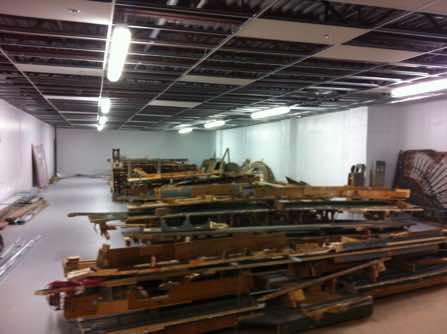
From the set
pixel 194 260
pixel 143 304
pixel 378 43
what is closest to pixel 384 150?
pixel 378 43

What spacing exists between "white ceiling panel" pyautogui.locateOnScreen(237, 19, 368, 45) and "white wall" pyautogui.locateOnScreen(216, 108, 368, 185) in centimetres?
586

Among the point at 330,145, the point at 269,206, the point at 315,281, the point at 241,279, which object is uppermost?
the point at 330,145

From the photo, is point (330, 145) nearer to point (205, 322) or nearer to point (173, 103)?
point (173, 103)

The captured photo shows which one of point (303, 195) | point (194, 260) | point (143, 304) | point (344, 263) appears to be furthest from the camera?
point (303, 195)

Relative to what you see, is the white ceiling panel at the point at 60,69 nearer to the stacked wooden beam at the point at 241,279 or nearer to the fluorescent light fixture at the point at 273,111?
the stacked wooden beam at the point at 241,279

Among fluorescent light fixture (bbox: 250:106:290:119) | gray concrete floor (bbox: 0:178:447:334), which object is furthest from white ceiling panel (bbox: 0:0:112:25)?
fluorescent light fixture (bbox: 250:106:290:119)

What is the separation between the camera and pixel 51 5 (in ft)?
10.00

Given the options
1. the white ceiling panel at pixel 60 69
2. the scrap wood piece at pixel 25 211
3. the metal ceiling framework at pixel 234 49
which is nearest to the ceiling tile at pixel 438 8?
the metal ceiling framework at pixel 234 49

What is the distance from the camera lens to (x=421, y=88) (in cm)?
661

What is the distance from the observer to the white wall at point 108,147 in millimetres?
19391

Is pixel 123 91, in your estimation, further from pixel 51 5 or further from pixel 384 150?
pixel 384 150

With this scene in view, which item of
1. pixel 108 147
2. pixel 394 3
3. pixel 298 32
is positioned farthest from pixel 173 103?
pixel 108 147

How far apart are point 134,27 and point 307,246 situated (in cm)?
308

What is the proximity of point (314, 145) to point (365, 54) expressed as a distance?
6942 mm
